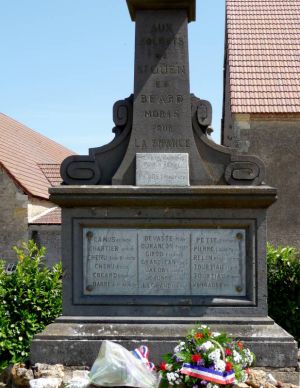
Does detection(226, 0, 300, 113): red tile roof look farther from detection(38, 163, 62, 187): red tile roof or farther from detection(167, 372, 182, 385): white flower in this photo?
detection(167, 372, 182, 385): white flower

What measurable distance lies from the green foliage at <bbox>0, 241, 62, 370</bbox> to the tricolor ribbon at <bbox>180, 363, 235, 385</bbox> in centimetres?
292

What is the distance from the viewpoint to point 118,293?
18.7 ft

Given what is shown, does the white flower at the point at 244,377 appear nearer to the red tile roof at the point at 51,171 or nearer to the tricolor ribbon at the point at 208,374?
the tricolor ribbon at the point at 208,374

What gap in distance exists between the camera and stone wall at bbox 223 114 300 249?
1432 cm

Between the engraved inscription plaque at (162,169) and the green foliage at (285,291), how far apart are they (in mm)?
2875

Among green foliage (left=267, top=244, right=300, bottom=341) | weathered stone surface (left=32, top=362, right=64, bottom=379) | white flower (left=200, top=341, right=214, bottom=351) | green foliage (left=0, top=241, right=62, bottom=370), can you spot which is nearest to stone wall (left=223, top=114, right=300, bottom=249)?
green foliage (left=267, top=244, right=300, bottom=341)

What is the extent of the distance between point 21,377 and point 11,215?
648 inches

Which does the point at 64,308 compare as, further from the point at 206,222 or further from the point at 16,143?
the point at 16,143

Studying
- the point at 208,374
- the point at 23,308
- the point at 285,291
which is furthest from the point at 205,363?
the point at 285,291

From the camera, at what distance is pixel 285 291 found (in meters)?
7.89

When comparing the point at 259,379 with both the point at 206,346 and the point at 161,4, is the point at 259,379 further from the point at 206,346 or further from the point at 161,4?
the point at 161,4

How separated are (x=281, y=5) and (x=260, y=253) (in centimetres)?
1302

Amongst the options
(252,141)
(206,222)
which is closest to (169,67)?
(206,222)

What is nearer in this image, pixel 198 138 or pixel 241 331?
pixel 241 331
